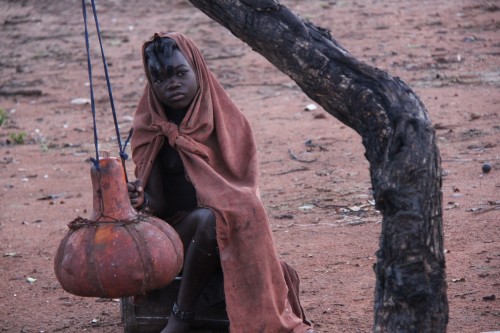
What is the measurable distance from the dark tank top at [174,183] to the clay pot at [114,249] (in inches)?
33.8

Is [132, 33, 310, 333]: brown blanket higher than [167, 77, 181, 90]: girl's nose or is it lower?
lower

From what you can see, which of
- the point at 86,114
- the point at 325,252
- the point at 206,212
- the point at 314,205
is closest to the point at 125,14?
the point at 86,114

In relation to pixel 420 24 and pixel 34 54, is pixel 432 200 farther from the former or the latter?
pixel 34 54

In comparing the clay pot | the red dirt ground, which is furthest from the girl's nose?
the red dirt ground

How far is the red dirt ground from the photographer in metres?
5.16

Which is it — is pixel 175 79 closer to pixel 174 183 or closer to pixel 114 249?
pixel 174 183

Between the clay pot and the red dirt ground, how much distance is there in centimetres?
142

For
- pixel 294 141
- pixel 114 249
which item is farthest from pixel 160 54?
pixel 294 141

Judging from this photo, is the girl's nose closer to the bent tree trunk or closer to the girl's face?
the girl's face

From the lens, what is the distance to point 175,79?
4250mm

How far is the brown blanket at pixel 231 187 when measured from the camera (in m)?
4.17

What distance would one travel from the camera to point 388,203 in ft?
10.9

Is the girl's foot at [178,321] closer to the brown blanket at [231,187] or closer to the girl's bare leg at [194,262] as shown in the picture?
the girl's bare leg at [194,262]

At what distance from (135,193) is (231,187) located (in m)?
0.49
